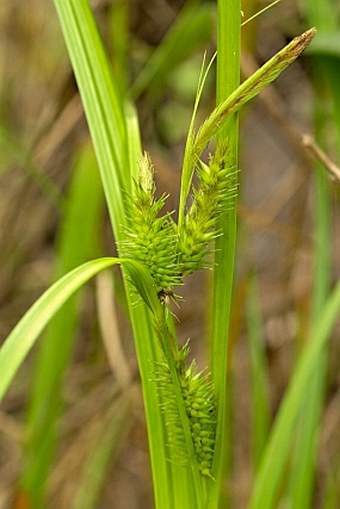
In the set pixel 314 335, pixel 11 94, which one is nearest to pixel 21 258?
pixel 11 94

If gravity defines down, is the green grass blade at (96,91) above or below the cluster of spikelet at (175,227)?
above

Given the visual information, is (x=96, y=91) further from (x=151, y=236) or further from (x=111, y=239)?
(x=111, y=239)

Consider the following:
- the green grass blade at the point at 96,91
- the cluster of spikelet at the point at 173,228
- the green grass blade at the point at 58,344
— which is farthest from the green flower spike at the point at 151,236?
the green grass blade at the point at 58,344

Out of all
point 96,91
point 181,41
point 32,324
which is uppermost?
point 181,41

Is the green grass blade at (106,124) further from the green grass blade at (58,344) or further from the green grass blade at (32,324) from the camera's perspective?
the green grass blade at (58,344)

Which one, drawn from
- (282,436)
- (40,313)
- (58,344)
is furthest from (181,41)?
(40,313)

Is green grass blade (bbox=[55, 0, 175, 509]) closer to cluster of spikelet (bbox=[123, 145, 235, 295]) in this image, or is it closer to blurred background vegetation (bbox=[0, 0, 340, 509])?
cluster of spikelet (bbox=[123, 145, 235, 295])

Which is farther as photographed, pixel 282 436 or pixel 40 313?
pixel 282 436
